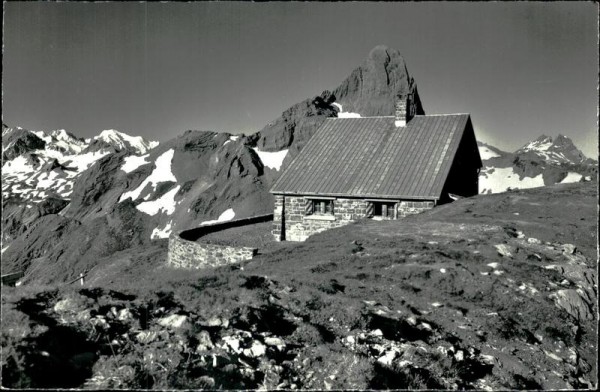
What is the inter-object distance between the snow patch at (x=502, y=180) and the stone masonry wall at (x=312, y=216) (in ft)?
207

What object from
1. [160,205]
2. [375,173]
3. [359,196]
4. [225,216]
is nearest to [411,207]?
[359,196]

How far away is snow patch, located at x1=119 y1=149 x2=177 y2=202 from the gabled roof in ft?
271

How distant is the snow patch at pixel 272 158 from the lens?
101438mm

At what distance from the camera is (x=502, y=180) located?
290ft

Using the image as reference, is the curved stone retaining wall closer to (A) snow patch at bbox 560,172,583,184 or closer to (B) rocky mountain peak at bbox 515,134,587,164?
(A) snow patch at bbox 560,172,583,184

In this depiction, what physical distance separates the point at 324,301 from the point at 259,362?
3.31 m

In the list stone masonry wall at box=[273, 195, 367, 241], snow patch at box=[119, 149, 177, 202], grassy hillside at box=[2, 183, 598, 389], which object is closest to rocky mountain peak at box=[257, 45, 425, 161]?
snow patch at box=[119, 149, 177, 202]

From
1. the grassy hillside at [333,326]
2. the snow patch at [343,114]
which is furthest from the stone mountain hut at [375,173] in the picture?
the snow patch at [343,114]

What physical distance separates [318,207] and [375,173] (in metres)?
3.83

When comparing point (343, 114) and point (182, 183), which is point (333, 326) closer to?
point (182, 183)

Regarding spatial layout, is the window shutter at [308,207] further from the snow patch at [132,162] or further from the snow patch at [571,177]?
the snow patch at [132,162]

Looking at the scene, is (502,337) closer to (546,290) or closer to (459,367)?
(459,367)

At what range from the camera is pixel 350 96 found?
14412cm

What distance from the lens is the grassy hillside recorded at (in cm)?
723
